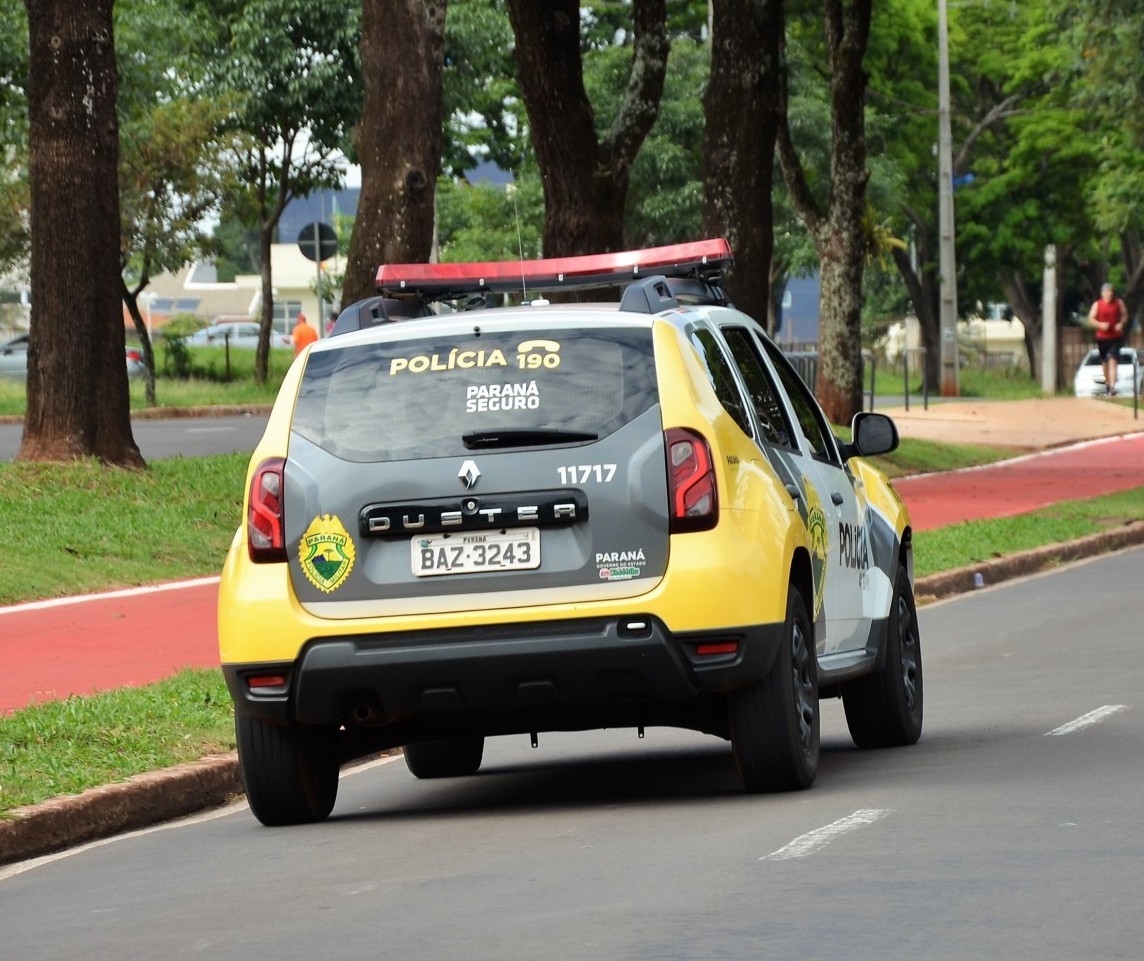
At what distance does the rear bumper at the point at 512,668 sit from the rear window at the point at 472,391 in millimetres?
639

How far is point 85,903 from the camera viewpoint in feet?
25.2

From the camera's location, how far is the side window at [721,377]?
8.85 metres

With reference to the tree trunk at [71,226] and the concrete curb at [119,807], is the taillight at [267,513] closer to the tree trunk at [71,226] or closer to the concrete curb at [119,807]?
the concrete curb at [119,807]

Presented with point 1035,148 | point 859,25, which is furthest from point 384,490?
point 1035,148

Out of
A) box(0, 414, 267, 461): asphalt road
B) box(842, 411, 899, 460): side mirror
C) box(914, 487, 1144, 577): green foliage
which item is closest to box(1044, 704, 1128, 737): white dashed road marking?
box(842, 411, 899, 460): side mirror

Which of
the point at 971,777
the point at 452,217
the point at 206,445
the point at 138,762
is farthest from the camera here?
the point at 452,217

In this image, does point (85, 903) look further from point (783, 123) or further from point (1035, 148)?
point (1035, 148)

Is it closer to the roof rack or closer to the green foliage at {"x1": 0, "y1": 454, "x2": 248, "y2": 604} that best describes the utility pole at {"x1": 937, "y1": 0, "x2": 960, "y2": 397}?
the green foliage at {"x1": 0, "y1": 454, "x2": 248, "y2": 604}

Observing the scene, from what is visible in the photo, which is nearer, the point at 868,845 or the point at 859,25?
the point at 868,845

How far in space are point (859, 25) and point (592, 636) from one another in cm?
2602

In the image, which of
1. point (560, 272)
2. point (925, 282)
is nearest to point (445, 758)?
point (560, 272)

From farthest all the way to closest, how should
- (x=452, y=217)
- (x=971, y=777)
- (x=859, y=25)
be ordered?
1. (x=452, y=217)
2. (x=859, y=25)
3. (x=971, y=777)

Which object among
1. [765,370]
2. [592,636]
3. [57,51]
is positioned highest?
[57,51]

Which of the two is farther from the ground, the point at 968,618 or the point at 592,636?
the point at 592,636
